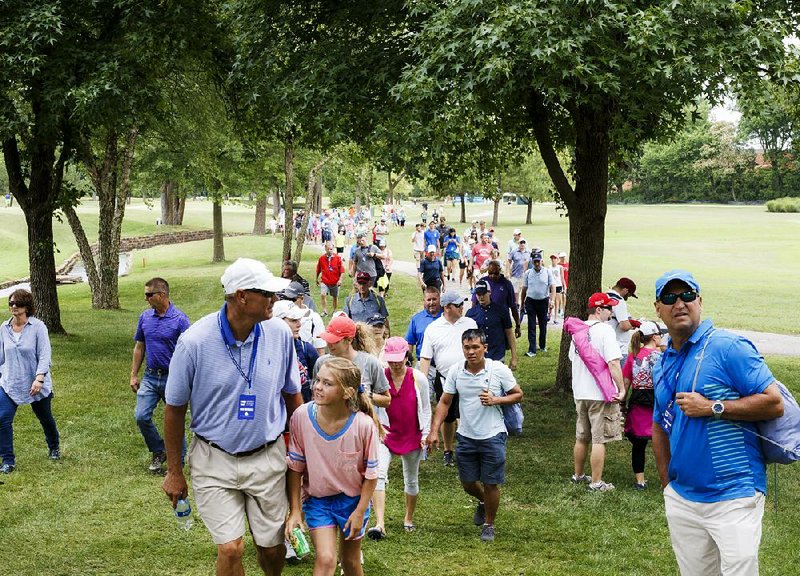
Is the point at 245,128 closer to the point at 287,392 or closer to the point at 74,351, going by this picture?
the point at 74,351

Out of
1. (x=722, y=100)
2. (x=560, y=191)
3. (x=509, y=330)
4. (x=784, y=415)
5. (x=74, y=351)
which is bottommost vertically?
(x=74, y=351)

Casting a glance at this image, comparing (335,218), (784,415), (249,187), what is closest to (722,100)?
(784,415)

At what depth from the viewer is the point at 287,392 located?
546 centimetres

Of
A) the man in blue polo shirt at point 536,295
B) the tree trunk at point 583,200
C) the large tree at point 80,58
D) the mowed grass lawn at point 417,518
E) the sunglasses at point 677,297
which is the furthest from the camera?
the man in blue polo shirt at point 536,295

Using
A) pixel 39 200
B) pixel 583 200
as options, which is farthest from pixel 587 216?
pixel 39 200

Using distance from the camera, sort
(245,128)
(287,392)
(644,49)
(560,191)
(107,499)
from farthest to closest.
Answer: (245,128), (560,191), (644,49), (107,499), (287,392)

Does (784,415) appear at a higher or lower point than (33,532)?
higher

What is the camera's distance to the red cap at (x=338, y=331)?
22.9 ft

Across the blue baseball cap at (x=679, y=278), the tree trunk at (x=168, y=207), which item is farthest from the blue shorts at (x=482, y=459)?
the tree trunk at (x=168, y=207)

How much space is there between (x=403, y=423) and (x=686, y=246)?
48.7 m

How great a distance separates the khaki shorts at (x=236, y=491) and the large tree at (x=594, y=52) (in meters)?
6.16

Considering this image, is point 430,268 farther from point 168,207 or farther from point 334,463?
point 168,207

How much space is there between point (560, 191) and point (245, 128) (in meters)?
6.15

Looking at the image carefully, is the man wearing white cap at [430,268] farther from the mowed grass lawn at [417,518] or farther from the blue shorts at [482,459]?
the blue shorts at [482,459]
